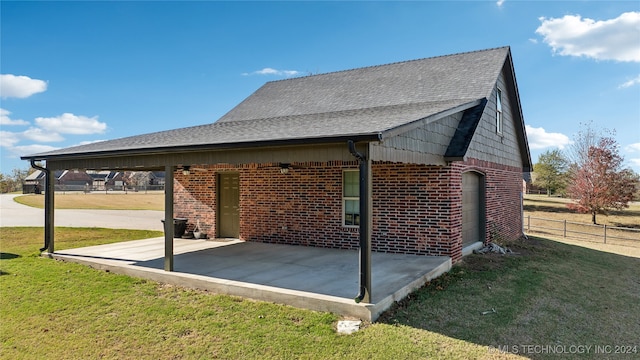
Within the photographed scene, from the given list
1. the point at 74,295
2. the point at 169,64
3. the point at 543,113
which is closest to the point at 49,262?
the point at 74,295

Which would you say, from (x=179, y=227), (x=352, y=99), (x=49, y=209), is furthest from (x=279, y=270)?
(x=49, y=209)

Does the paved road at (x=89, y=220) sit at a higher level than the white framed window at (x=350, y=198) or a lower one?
lower

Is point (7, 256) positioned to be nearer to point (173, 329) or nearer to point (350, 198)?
point (173, 329)

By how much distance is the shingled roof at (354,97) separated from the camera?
862 cm

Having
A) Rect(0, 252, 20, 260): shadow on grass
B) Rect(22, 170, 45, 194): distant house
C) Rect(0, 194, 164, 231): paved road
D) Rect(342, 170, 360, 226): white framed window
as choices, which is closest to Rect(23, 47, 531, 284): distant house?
Rect(342, 170, 360, 226): white framed window

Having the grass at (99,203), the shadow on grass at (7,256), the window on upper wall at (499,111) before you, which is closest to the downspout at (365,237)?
the window on upper wall at (499,111)

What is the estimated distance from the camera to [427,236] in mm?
8711

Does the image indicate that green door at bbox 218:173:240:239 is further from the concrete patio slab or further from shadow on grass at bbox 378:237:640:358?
shadow on grass at bbox 378:237:640:358

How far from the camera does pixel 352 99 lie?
1160cm

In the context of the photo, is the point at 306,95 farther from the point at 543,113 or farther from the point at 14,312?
the point at 543,113

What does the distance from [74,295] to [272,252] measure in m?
A: 4.13

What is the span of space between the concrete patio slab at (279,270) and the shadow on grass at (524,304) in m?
0.40

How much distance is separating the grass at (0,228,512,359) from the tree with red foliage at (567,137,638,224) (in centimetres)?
2873

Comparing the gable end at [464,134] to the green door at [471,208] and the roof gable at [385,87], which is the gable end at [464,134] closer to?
the roof gable at [385,87]
